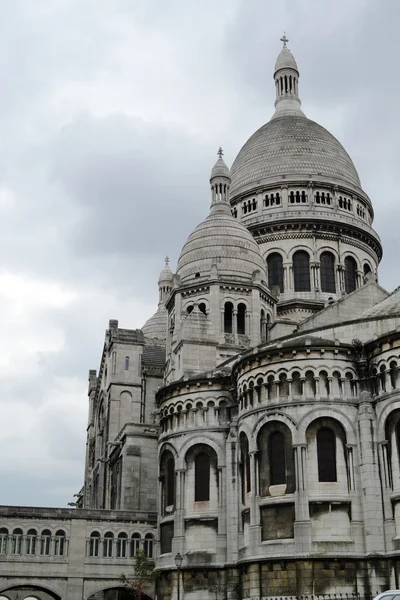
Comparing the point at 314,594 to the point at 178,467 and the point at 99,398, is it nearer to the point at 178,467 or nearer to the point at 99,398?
the point at 178,467

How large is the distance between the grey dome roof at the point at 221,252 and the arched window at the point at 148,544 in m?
18.6

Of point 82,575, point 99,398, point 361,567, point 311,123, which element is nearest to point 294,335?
point 361,567

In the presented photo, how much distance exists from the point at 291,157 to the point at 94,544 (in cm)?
4029

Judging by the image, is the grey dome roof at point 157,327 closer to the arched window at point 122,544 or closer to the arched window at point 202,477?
the arched window at point 122,544

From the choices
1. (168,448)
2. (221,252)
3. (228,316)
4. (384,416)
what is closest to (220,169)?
(221,252)

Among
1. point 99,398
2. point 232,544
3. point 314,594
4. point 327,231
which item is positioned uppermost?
point 327,231

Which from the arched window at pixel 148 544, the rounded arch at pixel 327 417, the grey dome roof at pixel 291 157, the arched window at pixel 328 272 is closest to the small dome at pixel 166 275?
the grey dome roof at pixel 291 157

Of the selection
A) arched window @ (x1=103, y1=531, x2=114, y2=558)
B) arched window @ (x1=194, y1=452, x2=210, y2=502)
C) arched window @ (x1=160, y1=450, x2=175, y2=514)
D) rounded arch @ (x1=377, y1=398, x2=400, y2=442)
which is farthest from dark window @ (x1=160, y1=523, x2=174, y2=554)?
rounded arch @ (x1=377, y1=398, x2=400, y2=442)

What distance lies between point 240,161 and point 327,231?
13.4 meters

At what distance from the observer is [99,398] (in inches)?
2948

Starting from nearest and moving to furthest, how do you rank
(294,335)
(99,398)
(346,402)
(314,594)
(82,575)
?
(314,594) → (346,402) → (294,335) → (82,575) → (99,398)

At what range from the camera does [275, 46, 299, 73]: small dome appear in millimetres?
86125

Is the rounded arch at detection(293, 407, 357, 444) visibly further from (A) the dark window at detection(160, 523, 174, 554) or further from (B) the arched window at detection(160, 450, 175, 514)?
(A) the dark window at detection(160, 523, 174, 554)

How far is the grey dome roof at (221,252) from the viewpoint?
58.6 m
